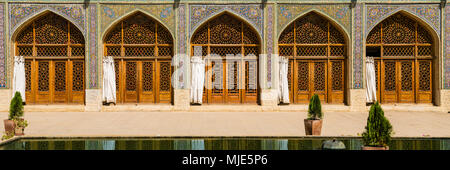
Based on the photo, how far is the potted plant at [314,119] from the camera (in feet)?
20.9

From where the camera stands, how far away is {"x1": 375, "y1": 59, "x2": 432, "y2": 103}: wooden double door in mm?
11445

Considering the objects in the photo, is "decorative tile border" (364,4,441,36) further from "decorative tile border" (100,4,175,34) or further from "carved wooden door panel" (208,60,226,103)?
"decorative tile border" (100,4,175,34)

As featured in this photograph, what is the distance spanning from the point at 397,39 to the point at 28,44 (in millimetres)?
10868

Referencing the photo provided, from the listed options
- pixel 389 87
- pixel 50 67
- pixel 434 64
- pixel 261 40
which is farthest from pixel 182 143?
pixel 434 64

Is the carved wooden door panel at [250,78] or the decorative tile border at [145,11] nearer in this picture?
the decorative tile border at [145,11]

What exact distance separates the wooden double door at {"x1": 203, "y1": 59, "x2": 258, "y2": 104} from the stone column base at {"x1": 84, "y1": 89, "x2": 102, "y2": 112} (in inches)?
123

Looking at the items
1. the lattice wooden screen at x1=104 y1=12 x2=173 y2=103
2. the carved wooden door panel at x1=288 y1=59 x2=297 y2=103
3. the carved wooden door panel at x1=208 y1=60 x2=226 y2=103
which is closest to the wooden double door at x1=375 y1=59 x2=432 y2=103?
the carved wooden door panel at x1=288 y1=59 x2=297 y2=103

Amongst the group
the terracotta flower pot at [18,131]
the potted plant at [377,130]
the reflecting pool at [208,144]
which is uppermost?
the potted plant at [377,130]

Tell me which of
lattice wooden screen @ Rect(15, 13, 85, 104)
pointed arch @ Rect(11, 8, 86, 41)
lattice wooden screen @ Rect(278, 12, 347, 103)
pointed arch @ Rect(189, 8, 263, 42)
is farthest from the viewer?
lattice wooden screen @ Rect(278, 12, 347, 103)

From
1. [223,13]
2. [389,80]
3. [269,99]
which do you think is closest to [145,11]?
[223,13]

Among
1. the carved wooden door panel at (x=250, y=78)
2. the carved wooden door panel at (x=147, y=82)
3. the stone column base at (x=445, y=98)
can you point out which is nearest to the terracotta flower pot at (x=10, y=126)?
the carved wooden door panel at (x=147, y=82)

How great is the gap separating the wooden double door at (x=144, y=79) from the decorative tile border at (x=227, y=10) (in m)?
1.42

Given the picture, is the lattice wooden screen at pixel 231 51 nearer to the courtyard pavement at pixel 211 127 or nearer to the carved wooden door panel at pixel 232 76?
the carved wooden door panel at pixel 232 76
